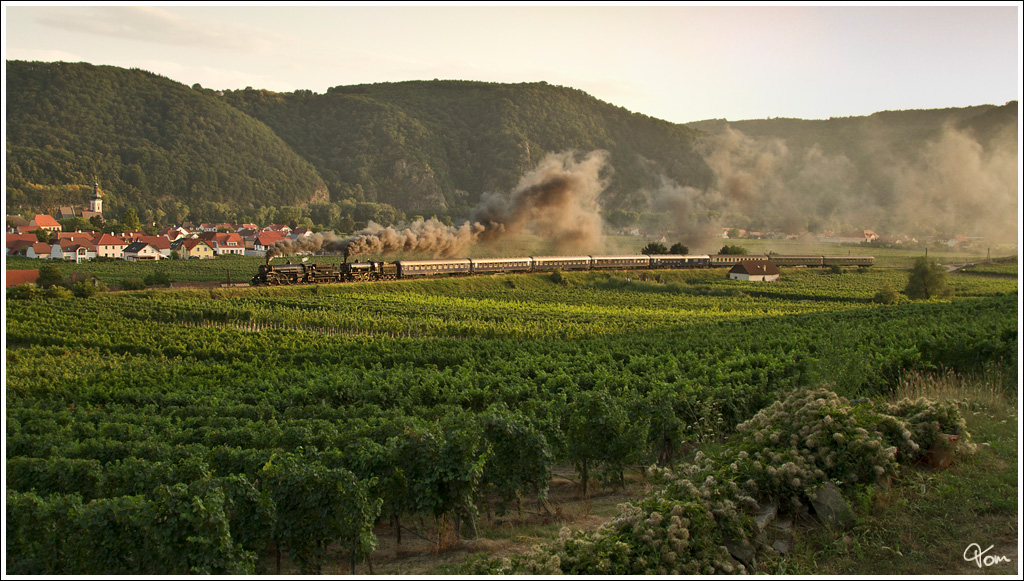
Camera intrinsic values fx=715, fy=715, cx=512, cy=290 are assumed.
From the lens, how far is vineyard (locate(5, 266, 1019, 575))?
35.6ft

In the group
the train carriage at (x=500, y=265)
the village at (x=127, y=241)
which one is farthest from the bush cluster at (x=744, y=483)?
the train carriage at (x=500, y=265)

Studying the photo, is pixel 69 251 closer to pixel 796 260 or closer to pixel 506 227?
pixel 506 227

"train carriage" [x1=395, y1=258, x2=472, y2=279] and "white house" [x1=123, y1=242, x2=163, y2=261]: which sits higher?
"white house" [x1=123, y1=242, x2=163, y2=261]

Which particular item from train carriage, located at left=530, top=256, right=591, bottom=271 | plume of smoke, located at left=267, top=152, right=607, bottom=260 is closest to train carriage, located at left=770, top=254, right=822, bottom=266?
plume of smoke, located at left=267, top=152, right=607, bottom=260

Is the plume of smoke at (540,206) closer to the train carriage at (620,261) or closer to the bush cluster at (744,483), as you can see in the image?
the train carriage at (620,261)

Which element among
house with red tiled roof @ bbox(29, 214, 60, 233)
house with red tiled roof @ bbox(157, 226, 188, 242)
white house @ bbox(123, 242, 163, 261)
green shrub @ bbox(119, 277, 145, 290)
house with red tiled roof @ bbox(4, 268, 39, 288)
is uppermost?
house with red tiled roof @ bbox(29, 214, 60, 233)

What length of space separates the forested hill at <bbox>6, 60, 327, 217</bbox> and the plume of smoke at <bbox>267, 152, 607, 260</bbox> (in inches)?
3740

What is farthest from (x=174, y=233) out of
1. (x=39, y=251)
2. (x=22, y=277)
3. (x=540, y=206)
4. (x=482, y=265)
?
(x=540, y=206)

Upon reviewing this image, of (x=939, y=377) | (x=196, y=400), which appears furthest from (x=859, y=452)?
(x=196, y=400)

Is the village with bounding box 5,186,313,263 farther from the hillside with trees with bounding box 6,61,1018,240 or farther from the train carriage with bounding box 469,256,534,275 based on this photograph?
the hillside with trees with bounding box 6,61,1018,240

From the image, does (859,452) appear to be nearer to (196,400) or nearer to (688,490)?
(688,490)

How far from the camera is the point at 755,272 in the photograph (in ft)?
256

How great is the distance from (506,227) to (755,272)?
27787mm

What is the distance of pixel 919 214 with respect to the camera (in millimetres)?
155500
